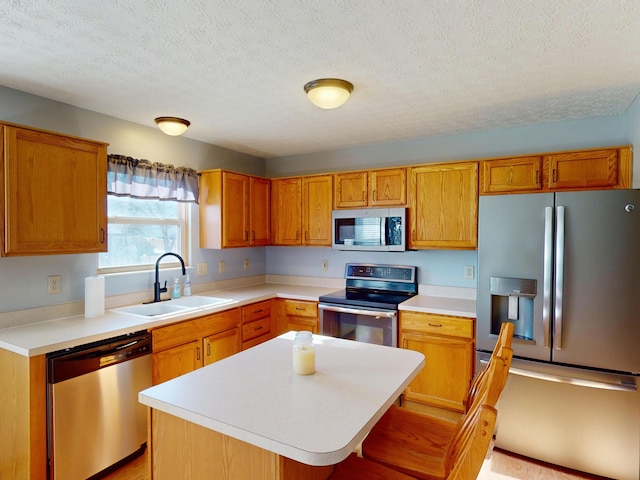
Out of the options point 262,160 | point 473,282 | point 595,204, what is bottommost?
point 473,282

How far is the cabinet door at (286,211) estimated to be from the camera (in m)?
3.95

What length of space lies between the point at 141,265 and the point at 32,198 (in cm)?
109

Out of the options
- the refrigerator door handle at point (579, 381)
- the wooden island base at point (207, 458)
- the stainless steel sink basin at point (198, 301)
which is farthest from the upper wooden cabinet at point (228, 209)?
the refrigerator door handle at point (579, 381)

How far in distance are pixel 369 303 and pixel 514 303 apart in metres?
1.14

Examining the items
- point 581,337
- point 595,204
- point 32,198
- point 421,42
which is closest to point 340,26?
point 421,42

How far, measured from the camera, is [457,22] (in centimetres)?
161

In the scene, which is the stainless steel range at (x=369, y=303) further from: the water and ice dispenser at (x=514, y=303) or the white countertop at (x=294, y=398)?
the white countertop at (x=294, y=398)

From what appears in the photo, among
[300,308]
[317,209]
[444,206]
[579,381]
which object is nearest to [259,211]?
[317,209]

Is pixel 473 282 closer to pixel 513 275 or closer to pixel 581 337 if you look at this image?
pixel 513 275

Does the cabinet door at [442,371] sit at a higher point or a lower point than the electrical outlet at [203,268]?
lower

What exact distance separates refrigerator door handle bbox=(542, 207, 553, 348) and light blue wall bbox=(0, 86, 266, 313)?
2897 millimetres

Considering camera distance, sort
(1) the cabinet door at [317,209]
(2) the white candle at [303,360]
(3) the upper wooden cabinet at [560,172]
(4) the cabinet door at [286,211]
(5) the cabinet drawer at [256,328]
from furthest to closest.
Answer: (4) the cabinet door at [286,211] < (1) the cabinet door at [317,209] < (5) the cabinet drawer at [256,328] < (3) the upper wooden cabinet at [560,172] < (2) the white candle at [303,360]

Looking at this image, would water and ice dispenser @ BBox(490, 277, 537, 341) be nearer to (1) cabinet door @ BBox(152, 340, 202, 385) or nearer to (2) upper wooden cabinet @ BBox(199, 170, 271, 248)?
(1) cabinet door @ BBox(152, 340, 202, 385)

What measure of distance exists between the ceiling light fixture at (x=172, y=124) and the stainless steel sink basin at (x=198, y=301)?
4.62ft
